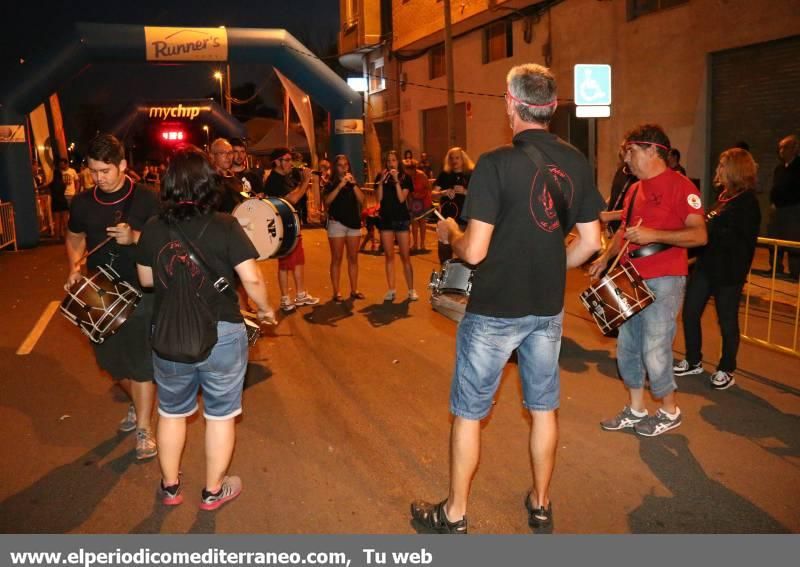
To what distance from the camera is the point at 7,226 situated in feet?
53.6

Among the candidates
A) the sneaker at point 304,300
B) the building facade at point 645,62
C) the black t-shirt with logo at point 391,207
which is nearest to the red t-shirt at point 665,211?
the black t-shirt with logo at point 391,207

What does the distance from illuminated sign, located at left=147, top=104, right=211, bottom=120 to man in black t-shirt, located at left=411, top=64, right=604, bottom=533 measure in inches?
1110

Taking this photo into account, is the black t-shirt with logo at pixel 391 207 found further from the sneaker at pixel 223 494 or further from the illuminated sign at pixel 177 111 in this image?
the illuminated sign at pixel 177 111

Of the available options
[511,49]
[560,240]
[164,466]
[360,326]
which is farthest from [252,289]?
[511,49]

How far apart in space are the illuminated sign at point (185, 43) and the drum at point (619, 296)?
14.0 m

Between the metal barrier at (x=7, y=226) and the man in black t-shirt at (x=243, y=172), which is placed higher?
the man in black t-shirt at (x=243, y=172)

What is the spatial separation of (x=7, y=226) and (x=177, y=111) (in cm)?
1487

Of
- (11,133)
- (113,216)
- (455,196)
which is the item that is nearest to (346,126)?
(11,133)

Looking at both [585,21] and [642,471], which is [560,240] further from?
[585,21]

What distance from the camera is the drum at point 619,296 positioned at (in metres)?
4.54

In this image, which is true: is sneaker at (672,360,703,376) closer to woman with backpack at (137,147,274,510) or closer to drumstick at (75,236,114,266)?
woman with backpack at (137,147,274,510)

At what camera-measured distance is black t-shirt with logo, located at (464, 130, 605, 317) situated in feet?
10.6

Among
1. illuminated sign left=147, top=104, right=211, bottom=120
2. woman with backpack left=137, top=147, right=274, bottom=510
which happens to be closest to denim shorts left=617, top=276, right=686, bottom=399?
woman with backpack left=137, top=147, right=274, bottom=510

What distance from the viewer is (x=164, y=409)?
3.93 m
